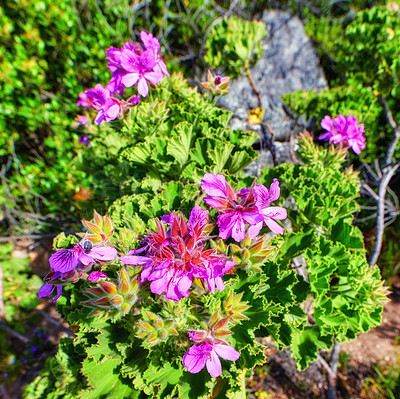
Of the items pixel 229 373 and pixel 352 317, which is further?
pixel 352 317

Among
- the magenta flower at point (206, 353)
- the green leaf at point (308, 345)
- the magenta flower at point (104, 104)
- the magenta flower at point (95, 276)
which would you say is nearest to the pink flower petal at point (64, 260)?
the magenta flower at point (95, 276)

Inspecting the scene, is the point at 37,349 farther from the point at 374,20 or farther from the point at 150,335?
the point at 374,20

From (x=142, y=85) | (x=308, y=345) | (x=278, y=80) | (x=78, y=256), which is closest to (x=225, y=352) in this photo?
(x=78, y=256)

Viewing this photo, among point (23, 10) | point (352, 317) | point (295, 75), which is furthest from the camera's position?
point (295, 75)

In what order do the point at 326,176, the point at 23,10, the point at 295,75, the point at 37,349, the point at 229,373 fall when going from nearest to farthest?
the point at 229,373 < the point at 326,176 < the point at 37,349 < the point at 23,10 < the point at 295,75

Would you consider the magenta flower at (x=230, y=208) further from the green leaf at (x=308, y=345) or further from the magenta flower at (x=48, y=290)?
the green leaf at (x=308, y=345)

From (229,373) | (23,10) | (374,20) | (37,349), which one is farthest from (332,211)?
(23,10)
